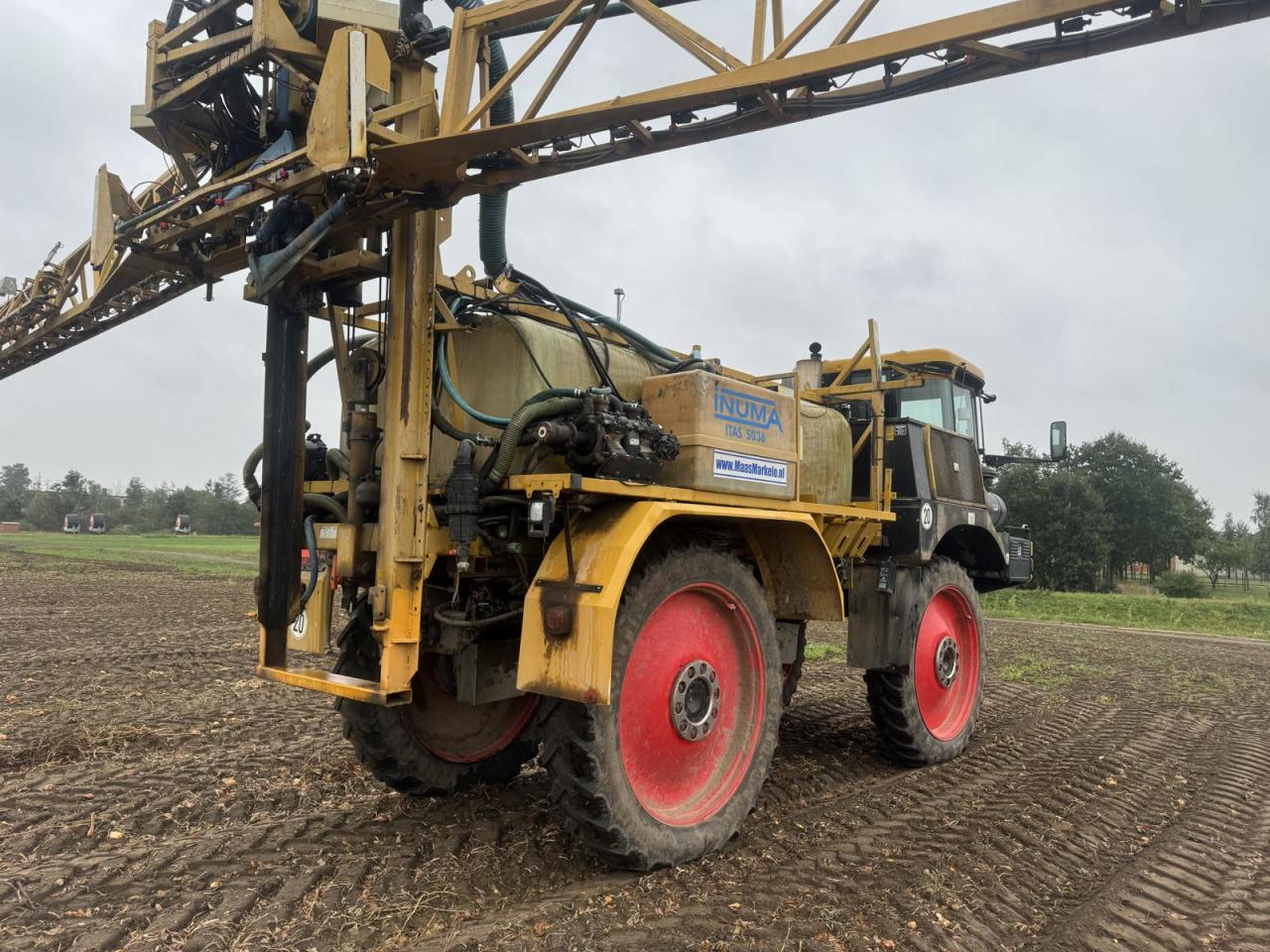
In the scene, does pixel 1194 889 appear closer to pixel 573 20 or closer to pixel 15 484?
pixel 573 20

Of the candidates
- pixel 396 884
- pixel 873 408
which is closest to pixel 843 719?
pixel 873 408

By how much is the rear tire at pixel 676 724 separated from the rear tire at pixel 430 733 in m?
1.24

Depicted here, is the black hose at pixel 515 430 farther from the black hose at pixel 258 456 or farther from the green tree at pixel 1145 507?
the green tree at pixel 1145 507

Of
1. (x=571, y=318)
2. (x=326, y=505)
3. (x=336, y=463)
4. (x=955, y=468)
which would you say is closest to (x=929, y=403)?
(x=955, y=468)

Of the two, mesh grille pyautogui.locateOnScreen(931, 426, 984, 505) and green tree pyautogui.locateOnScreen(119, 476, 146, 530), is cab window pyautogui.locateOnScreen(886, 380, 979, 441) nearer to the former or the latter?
mesh grille pyautogui.locateOnScreen(931, 426, 984, 505)

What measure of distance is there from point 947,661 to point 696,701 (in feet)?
9.46

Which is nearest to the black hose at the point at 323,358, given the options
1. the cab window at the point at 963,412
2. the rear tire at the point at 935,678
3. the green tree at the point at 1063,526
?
the rear tire at the point at 935,678

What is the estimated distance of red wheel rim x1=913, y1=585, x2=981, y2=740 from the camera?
604 cm

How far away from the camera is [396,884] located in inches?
138

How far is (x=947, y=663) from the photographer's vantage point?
6281mm

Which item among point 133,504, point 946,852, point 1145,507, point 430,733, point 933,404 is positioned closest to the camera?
point 946,852

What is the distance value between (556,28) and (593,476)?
73.0 inches

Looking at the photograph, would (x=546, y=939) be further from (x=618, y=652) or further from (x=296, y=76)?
(x=296, y=76)

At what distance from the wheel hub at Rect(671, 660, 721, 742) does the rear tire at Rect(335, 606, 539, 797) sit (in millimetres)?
1282
